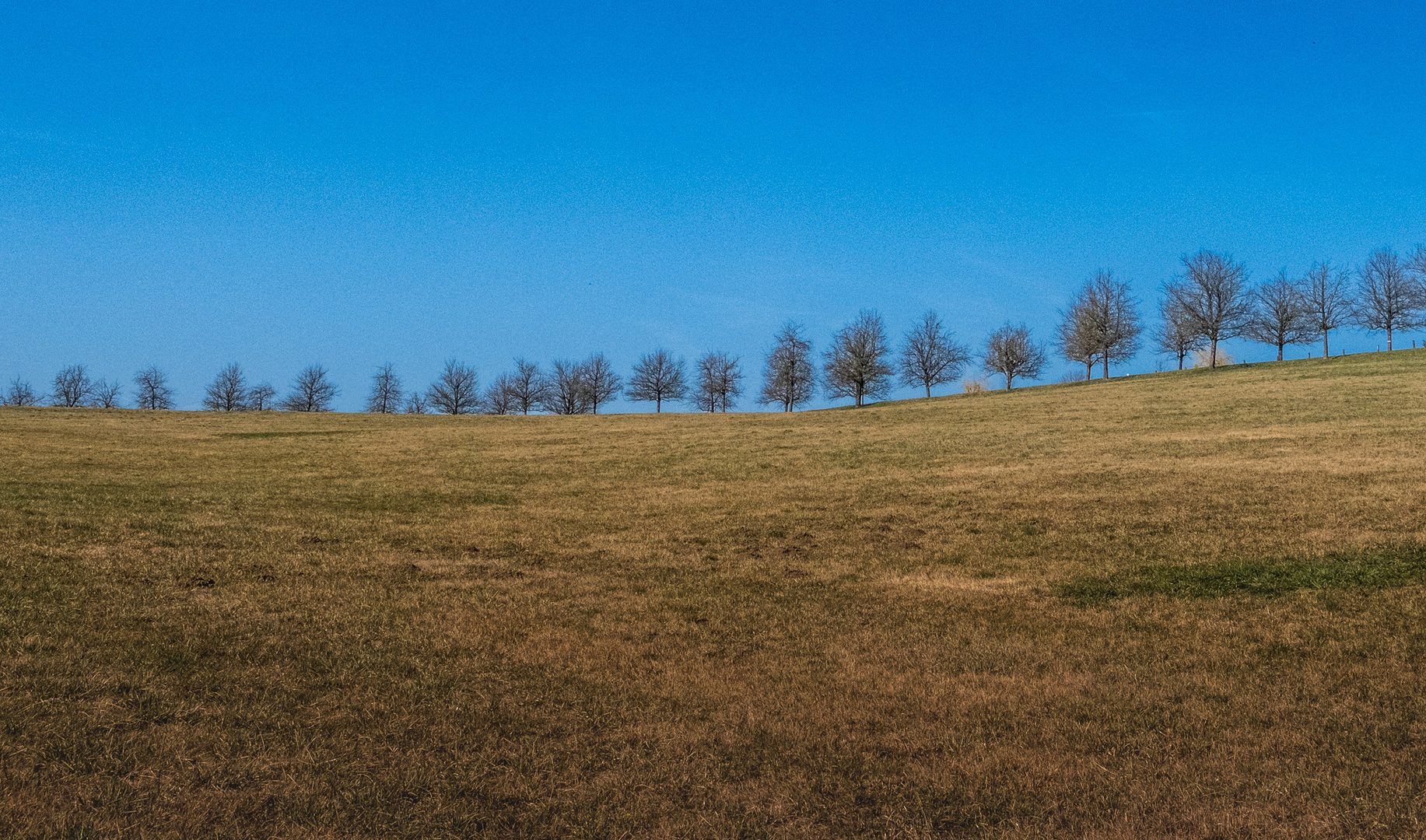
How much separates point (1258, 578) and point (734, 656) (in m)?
7.12

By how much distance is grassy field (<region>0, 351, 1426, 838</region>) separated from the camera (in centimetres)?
520

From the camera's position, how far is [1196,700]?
6.73 metres

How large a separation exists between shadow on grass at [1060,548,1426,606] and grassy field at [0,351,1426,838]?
0.19 feet

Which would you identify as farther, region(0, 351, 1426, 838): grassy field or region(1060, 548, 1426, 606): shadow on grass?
region(1060, 548, 1426, 606): shadow on grass

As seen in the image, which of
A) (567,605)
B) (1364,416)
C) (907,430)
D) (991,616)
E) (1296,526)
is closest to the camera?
Answer: (991,616)

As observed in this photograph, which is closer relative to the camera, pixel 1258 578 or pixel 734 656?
pixel 734 656

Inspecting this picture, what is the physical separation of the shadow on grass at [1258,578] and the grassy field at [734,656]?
58 mm

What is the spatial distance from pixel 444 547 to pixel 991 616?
29.3 ft

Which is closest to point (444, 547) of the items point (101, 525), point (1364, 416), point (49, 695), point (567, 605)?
point (567, 605)

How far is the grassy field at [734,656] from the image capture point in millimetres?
5195

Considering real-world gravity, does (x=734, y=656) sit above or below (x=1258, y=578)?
below

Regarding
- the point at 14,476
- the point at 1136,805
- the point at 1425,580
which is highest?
the point at 14,476

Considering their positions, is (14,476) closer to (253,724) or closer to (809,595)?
(253,724)

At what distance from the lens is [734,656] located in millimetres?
8141
